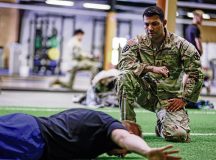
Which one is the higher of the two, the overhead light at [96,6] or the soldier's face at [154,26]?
the overhead light at [96,6]

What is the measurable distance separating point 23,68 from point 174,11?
758 cm

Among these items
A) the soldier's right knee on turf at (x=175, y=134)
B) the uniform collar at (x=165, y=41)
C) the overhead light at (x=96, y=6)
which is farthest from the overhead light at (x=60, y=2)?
the soldier's right knee on turf at (x=175, y=134)

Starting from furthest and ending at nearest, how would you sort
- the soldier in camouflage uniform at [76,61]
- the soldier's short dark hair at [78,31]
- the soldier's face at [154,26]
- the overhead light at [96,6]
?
the overhead light at [96,6]
the soldier's short dark hair at [78,31]
the soldier in camouflage uniform at [76,61]
the soldier's face at [154,26]

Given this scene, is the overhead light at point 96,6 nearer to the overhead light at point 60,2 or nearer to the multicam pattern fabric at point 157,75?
the overhead light at point 60,2

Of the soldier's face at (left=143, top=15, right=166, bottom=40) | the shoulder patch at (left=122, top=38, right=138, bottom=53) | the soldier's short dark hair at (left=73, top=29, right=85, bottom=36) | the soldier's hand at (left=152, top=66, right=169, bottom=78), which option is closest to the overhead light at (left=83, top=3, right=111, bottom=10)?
the soldier's short dark hair at (left=73, top=29, right=85, bottom=36)

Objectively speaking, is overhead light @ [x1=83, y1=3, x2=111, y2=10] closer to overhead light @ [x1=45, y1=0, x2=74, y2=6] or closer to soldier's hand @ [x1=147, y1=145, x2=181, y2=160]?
overhead light @ [x1=45, y1=0, x2=74, y2=6]

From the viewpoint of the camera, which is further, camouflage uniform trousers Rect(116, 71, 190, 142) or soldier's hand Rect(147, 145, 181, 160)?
camouflage uniform trousers Rect(116, 71, 190, 142)

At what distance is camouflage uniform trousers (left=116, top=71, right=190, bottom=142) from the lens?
151 inches

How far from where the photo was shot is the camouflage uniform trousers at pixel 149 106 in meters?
3.84

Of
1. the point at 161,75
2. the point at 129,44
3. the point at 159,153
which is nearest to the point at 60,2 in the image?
the point at 129,44

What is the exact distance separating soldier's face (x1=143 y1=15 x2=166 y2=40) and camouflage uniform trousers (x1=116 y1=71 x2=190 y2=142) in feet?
1.24

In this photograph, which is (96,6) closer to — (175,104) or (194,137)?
(194,137)

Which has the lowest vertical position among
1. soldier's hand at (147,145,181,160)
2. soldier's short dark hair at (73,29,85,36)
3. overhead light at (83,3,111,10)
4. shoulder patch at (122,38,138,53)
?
soldier's hand at (147,145,181,160)

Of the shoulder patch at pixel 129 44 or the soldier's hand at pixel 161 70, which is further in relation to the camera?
the shoulder patch at pixel 129 44
